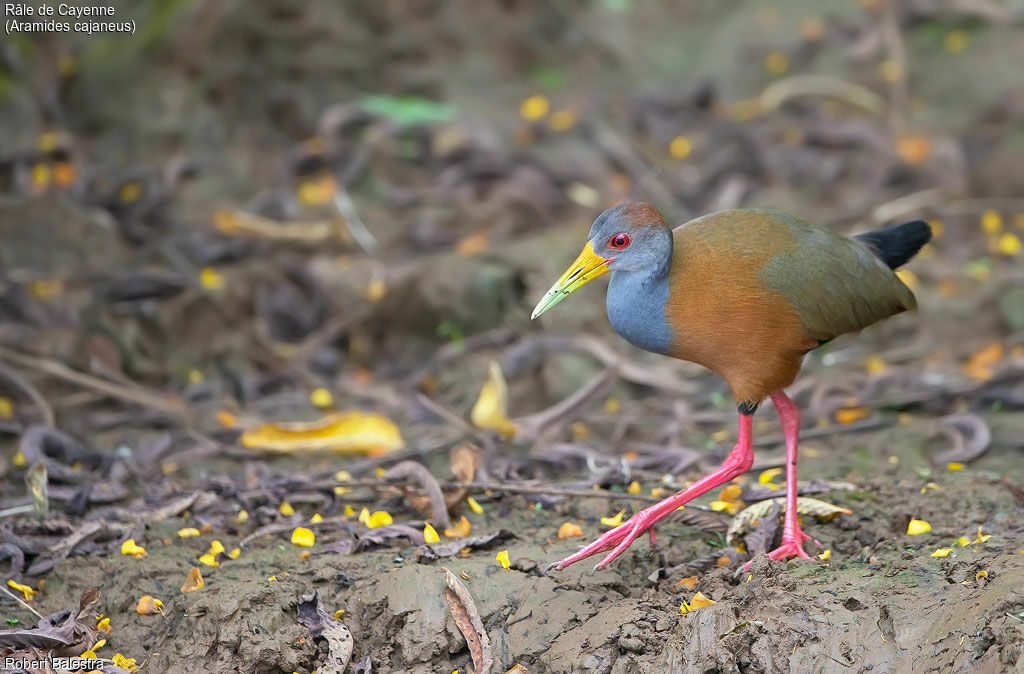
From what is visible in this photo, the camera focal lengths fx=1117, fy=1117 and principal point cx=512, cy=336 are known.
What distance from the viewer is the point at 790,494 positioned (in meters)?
4.37

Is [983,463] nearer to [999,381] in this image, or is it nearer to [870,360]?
[999,381]

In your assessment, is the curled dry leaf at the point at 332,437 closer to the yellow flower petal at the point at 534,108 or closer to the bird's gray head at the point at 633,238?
the bird's gray head at the point at 633,238

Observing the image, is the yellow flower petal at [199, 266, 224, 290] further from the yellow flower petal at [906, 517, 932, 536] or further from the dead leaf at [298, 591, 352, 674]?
the yellow flower petal at [906, 517, 932, 536]

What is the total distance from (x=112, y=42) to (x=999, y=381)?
6548 mm

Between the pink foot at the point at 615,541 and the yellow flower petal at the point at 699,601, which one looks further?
the pink foot at the point at 615,541

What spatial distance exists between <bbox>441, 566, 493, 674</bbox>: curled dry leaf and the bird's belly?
115 centimetres

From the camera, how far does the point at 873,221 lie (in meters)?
7.80

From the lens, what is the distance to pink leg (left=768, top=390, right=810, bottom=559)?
13.9ft

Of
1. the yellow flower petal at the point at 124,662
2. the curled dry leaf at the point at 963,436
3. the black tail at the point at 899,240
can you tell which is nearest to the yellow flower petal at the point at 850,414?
the curled dry leaf at the point at 963,436

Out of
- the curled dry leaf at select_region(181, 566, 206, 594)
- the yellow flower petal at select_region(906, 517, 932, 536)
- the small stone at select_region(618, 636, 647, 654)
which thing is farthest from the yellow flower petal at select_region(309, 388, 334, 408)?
the yellow flower petal at select_region(906, 517, 932, 536)

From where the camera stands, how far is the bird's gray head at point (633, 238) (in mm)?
4246

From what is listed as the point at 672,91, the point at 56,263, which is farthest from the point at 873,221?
the point at 56,263

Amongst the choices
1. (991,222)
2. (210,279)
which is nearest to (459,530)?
(210,279)

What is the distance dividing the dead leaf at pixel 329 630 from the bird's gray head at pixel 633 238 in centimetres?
168
